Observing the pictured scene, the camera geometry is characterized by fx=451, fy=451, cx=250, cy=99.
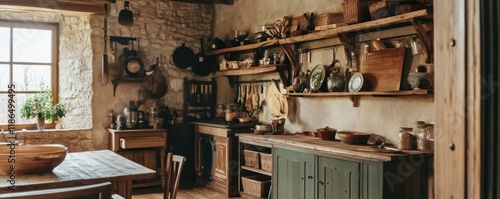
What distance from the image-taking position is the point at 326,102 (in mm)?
4828

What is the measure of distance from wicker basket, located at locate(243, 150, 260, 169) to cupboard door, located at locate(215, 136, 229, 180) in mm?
321

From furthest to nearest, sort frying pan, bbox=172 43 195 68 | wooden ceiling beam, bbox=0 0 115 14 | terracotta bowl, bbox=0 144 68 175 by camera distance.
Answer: frying pan, bbox=172 43 195 68
wooden ceiling beam, bbox=0 0 115 14
terracotta bowl, bbox=0 144 68 175

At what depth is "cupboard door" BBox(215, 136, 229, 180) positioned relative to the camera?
5500mm

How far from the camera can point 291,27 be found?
5105 mm

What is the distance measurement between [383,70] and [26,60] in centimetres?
443

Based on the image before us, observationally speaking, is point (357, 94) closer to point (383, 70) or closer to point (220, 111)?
point (383, 70)

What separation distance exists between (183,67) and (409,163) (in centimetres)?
385

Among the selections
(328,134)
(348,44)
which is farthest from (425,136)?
(348,44)

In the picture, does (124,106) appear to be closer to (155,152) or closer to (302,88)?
(155,152)

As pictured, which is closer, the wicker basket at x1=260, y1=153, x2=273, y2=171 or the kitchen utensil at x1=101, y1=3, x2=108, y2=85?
the wicker basket at x1=260, y1=153, x2=273, y2=171

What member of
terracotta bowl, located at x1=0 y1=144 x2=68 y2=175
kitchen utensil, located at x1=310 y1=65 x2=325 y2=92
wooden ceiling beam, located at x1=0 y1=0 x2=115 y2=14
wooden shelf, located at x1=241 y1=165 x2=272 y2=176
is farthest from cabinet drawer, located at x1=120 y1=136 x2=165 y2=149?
terracotta bowl, located at x1=0 y1=144 x2=68 y2=175

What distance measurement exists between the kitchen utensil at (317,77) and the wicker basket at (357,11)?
2.38 feet

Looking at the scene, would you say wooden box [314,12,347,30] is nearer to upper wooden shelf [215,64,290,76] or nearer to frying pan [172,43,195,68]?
upper wooden shelf [215,64,290,76]

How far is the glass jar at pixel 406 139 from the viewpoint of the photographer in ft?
12.2
